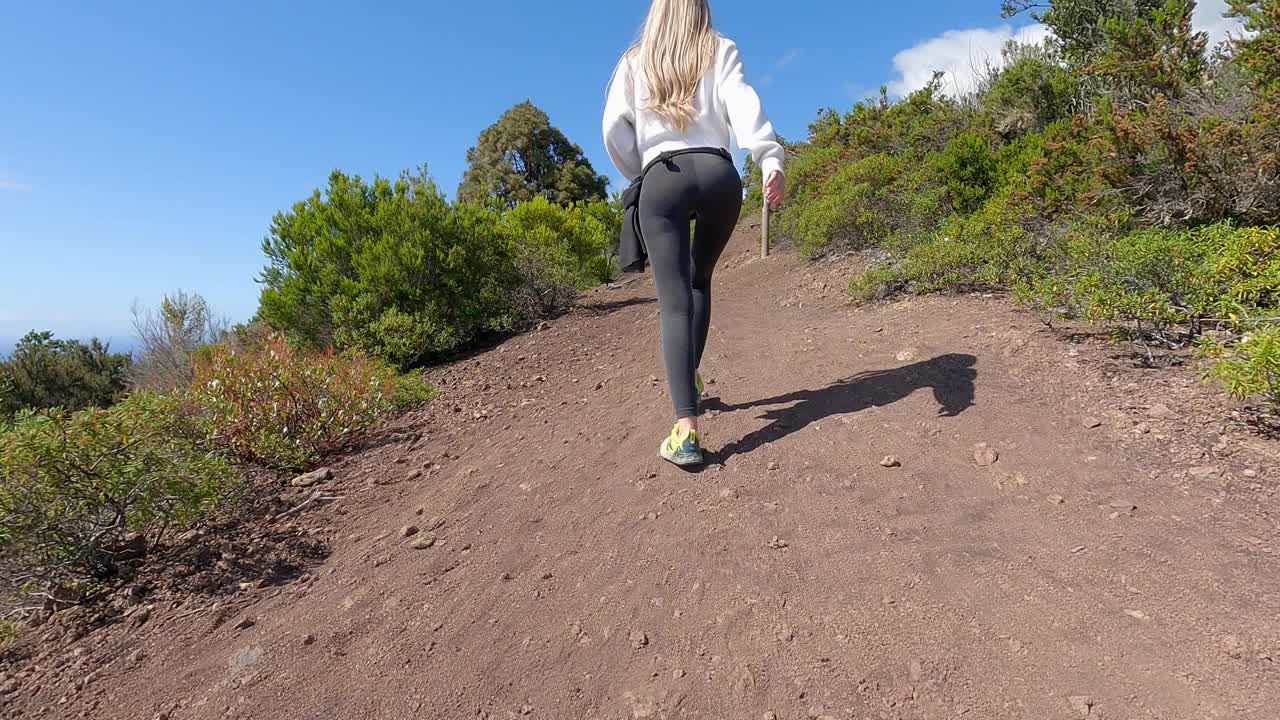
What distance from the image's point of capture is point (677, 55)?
220 centimetres

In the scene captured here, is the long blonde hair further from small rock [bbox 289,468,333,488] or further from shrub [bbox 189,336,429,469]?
shrub [bbox 189,336,429,469]

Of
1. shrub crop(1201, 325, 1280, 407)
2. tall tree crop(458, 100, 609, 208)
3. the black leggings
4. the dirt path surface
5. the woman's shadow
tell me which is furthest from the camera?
tall tree crop(458, 100, 609, 208)

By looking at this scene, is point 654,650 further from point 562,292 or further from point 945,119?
point 945,119

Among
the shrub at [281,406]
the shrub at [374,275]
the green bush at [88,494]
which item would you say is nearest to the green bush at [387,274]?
the shrub at [374,275]

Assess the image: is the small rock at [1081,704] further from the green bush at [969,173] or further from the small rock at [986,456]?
the green bush at [969,173]

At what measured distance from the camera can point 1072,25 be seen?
25.3ft

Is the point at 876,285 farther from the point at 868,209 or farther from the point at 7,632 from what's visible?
the point at 7,632

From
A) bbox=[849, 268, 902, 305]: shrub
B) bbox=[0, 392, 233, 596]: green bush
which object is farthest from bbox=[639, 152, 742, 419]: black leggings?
bbox=[849, 268, 902, 305]: shrub

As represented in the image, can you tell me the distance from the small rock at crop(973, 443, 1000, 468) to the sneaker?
96 cm

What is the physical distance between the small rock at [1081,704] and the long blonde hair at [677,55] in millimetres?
1900

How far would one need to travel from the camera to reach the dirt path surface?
129 cm

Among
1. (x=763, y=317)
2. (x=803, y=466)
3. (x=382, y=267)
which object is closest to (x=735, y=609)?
(x=803, y=466)

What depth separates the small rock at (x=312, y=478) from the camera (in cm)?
322

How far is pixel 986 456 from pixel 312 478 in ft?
10.4
